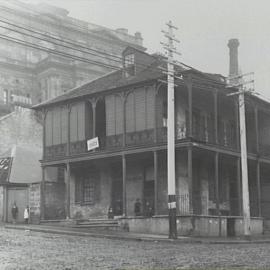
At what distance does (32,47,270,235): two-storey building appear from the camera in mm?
Result: 30906

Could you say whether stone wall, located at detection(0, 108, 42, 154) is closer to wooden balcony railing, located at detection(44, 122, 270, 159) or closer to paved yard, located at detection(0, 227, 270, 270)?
wooden balcony railing, located at detection(44, 122, 270, 159)

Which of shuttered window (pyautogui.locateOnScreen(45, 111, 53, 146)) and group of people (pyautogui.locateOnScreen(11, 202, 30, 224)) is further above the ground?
shuttered window (pyautogui.locateOnScreen(45, 111, 53, 146))

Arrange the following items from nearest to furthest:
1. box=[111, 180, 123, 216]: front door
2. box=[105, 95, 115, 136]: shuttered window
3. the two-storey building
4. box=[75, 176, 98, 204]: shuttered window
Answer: the two-storey building
box=[105, 95, 115, 136]: shuttered window
box=[111, 180, 123, 216]: front door
box=[75, 176, 98, 204]: shuttered window

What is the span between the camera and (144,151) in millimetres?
31016

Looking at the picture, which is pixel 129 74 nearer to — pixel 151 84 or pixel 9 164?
pixel 151 84

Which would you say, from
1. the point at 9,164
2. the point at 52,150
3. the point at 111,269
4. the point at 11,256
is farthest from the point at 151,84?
the point at 111,269

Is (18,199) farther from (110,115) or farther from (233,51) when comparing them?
(233,51)

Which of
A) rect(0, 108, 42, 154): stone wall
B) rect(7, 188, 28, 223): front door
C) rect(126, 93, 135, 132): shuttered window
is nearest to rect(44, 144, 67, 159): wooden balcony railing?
rect(7, 188, 28, 223): front door

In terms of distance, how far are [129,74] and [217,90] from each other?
5.78 metres

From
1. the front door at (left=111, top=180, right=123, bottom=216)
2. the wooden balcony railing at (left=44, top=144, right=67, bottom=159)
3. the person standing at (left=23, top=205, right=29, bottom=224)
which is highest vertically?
the wooden balcony railing at (left=44, top=144, right=67, bottom=159)

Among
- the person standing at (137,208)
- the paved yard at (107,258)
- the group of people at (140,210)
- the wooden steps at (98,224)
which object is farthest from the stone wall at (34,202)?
the paved yard at (107,258)

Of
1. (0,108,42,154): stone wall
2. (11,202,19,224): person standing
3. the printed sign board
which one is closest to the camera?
the printed sign board

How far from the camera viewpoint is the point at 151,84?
31297 millimetres

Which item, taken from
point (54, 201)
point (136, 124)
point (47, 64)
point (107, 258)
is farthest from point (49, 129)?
point (47, 64)
